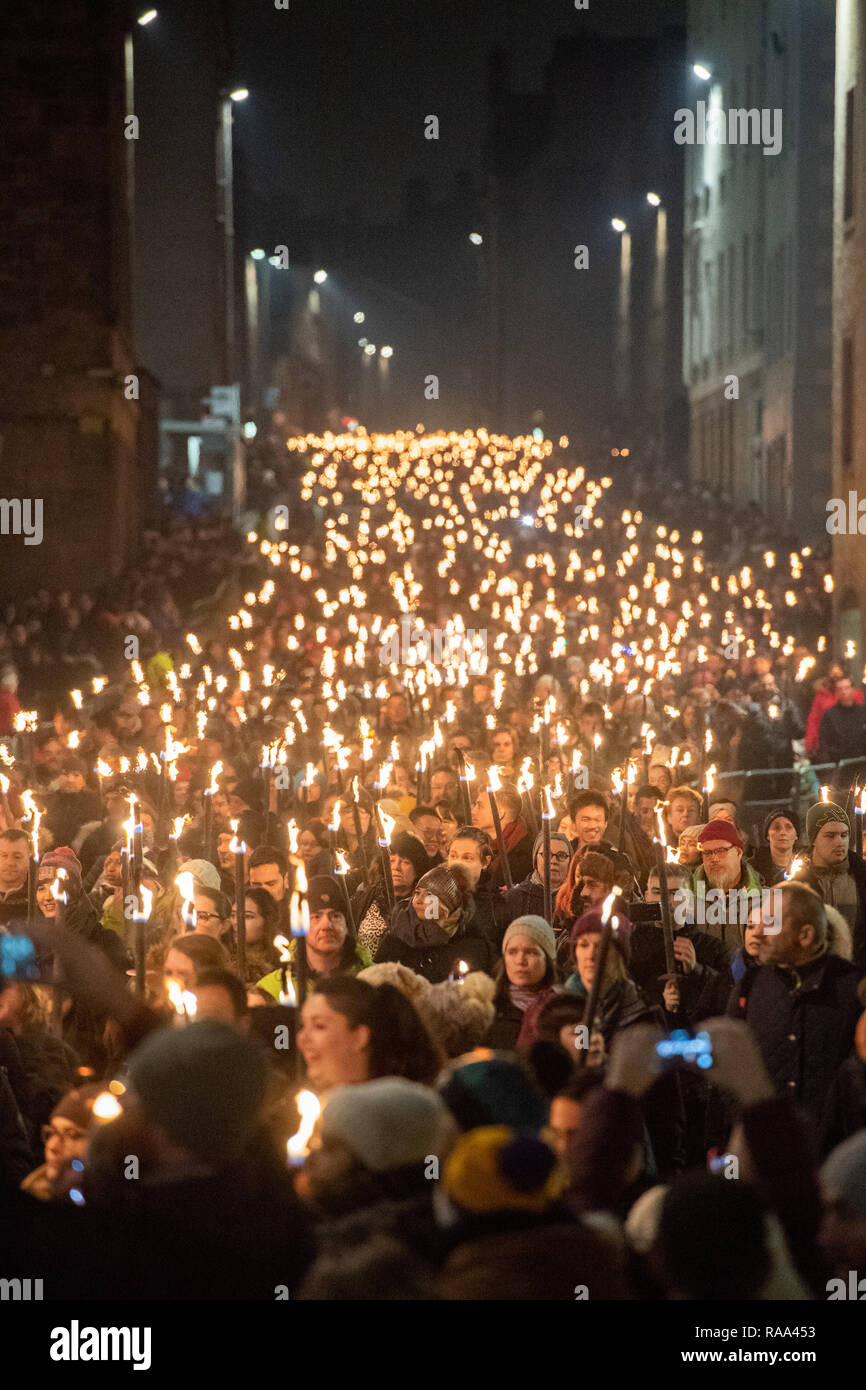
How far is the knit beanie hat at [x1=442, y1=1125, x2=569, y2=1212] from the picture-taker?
4.17 m

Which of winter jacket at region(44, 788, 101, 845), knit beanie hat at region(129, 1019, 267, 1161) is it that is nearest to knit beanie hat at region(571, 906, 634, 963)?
knit beanie hat at region(129, 1019, 267, 1161)

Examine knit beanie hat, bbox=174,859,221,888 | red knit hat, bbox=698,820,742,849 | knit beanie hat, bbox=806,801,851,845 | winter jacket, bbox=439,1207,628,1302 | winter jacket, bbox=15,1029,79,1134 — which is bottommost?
winter jacket, bbox=439,1207,628,1302

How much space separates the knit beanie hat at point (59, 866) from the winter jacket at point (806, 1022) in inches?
140

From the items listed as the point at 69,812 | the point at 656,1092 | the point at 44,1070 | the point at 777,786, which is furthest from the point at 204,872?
the point at 777,786

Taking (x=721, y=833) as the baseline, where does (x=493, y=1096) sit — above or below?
below

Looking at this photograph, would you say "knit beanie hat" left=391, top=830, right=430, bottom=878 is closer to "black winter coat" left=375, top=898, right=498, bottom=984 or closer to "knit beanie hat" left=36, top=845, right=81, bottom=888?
"black winter coat" left=375, top=898, right=498, bottom=984

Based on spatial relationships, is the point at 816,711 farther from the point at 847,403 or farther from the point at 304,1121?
the point at 847,403

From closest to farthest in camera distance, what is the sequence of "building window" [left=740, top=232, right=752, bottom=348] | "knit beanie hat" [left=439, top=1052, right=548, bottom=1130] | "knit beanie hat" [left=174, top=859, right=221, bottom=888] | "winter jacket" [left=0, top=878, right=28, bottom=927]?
"knit beanie hat" [left=439, top=1052, right=548, bottom=1130] < "knit beanie hat" [left=174, top=859, right=221, bottom=888] < "winter jacket" [left=0, top=878, right=28, bottom=927] < "building window" [left=740, top=232, right=752, bottom=348]

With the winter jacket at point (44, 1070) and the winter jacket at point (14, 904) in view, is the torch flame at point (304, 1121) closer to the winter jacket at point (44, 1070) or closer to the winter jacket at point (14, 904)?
the winter jacket at point (44, 1070)

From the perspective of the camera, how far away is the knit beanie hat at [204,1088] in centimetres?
462

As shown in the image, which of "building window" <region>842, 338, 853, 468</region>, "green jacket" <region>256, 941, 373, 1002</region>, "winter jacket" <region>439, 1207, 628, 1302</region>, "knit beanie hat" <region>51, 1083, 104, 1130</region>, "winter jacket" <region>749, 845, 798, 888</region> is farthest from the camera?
"building window" <region>842, 338, 853, 468</region>

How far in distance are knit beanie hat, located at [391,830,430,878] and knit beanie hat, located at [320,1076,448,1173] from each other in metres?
5.32

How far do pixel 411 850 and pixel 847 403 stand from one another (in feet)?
80.8

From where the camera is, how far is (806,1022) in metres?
6.73
